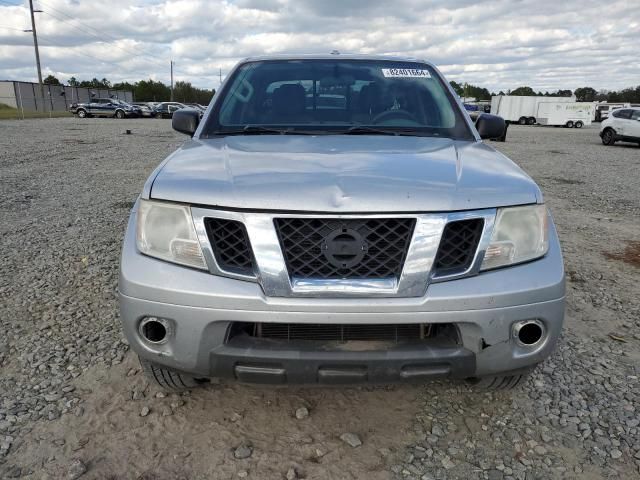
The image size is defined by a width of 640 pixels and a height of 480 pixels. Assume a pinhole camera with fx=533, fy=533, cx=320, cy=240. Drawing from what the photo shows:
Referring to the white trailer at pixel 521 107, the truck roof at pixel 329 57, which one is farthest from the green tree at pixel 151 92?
the truck roof at pixel 329 57

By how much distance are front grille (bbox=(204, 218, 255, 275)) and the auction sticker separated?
1.99 metres

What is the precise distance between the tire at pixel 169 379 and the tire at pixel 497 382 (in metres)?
1.25

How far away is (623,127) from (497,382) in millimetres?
21430

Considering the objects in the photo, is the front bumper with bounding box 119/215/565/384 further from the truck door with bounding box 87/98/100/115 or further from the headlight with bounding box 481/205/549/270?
the truck door with bounding box 87/98/100/115

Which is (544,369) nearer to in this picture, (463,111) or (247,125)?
(463,111)

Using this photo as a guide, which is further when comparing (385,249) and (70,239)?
(70,239)

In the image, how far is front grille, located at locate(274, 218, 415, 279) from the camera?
1.98m

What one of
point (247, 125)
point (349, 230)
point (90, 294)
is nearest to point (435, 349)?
point (349, 230)

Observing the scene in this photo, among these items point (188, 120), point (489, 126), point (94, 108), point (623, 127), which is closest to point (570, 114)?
point (623, 127)

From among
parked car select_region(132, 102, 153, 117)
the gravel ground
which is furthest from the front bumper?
parked car select_region(132, 102, 153, 117)

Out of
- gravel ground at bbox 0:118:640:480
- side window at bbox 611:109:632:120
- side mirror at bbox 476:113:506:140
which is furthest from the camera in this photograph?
side window at bbox 611:109:632:120

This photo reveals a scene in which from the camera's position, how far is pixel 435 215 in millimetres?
1992

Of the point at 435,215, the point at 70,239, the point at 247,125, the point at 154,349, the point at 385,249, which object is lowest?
the point at 70,239

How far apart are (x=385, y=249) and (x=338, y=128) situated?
126cm
